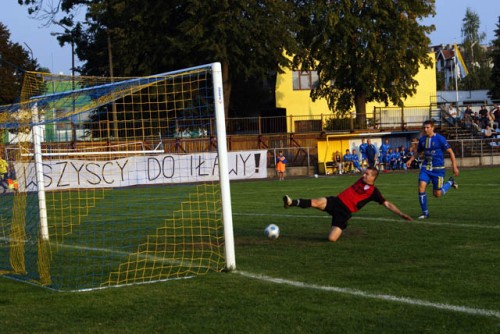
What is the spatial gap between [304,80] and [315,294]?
54649 millimetres

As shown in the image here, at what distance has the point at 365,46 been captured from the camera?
171 feet

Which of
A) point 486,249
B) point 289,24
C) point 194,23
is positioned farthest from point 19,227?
point 289,24

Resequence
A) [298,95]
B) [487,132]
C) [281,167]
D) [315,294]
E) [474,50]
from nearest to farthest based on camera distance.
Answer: [315,294] < [281,167] < [487,132] < [298,95] < [474,50]

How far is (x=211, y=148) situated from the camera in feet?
93.5

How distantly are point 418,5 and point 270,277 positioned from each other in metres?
48.5

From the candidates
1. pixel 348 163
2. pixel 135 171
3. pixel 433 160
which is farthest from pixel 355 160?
pixel 433 160

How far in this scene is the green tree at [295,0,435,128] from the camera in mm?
50844

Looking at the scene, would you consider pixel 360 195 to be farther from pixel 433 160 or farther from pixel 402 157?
pixel 402 157

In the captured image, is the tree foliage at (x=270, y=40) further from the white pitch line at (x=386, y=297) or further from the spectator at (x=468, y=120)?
the white pitch line at (x=386, y=297)

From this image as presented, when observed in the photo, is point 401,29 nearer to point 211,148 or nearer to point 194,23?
point 194,23

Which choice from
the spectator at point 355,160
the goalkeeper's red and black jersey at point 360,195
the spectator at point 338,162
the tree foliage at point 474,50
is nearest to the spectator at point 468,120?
the spectator at point 355,160

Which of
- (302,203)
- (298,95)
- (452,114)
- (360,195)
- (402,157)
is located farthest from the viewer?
(298,95)

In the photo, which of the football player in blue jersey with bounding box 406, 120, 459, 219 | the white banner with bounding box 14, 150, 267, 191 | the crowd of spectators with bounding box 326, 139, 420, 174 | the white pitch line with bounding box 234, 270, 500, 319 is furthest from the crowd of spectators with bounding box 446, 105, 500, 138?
the white pitch line with bounding box 234, 270, 500, 319

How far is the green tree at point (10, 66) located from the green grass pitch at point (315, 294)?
51.3m
